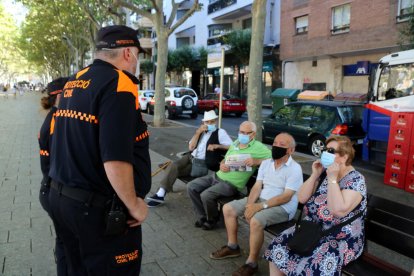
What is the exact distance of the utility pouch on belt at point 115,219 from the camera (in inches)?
84.7

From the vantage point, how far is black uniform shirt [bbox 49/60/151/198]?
81.5 inches

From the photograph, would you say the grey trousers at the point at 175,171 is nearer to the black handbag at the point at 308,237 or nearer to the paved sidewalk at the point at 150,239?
the paved sidewalk at the point at 150,239

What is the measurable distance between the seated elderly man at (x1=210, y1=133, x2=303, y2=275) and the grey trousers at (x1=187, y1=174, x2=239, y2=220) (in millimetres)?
548

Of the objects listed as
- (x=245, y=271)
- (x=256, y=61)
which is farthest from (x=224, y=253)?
(x=256, y=61)

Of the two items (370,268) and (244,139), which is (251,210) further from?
(370,268)

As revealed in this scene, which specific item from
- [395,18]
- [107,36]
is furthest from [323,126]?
[395,18]

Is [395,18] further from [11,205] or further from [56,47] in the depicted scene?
[56,47]

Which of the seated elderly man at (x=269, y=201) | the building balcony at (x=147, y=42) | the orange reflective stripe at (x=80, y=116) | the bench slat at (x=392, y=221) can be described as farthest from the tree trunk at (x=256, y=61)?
the building balcony at (x=147, y=42)

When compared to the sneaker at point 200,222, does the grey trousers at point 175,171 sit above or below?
above

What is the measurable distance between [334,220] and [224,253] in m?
1.32

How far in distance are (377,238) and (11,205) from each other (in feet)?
15.1

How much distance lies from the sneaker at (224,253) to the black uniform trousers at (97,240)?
1778 mm

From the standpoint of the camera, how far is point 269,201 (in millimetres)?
3938

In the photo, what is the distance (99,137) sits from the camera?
2.10 m
